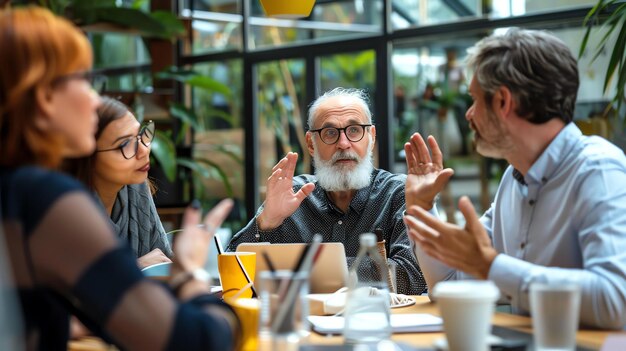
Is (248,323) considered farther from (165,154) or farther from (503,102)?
(165,154)

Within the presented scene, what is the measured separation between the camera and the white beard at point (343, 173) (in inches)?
141

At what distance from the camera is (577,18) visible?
213 inches

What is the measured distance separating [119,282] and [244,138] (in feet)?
19.4

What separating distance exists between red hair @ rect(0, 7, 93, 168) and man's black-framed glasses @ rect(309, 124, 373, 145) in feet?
7.04

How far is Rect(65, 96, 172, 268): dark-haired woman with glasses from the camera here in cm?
317

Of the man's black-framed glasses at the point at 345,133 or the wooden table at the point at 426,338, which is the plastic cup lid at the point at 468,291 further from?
the man's black-framed glasses at the point at 345,133

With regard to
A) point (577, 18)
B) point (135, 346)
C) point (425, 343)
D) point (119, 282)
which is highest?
point (577, 18)

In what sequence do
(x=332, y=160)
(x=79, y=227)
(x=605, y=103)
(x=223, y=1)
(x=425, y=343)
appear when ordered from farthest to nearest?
1. (x=223, y=1)
2. (x=605, y=103)
3. (x=332, y=160)
4. (x=425, y=343)
5. (x=79, y=227)

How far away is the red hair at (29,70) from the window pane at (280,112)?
538 cm

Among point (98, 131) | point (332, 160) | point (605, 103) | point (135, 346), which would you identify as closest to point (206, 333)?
point (135, 346)

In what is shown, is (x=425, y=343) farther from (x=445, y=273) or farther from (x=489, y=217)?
(x=489, y=217)

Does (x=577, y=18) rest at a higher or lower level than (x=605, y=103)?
higher

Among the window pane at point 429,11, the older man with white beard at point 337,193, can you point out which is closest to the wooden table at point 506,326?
the older man with white beard at point 337,193

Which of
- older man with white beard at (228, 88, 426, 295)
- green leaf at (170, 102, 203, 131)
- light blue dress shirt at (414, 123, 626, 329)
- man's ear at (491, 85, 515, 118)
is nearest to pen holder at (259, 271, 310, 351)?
light blue dress shirt at (414, 123, 626, 329)
